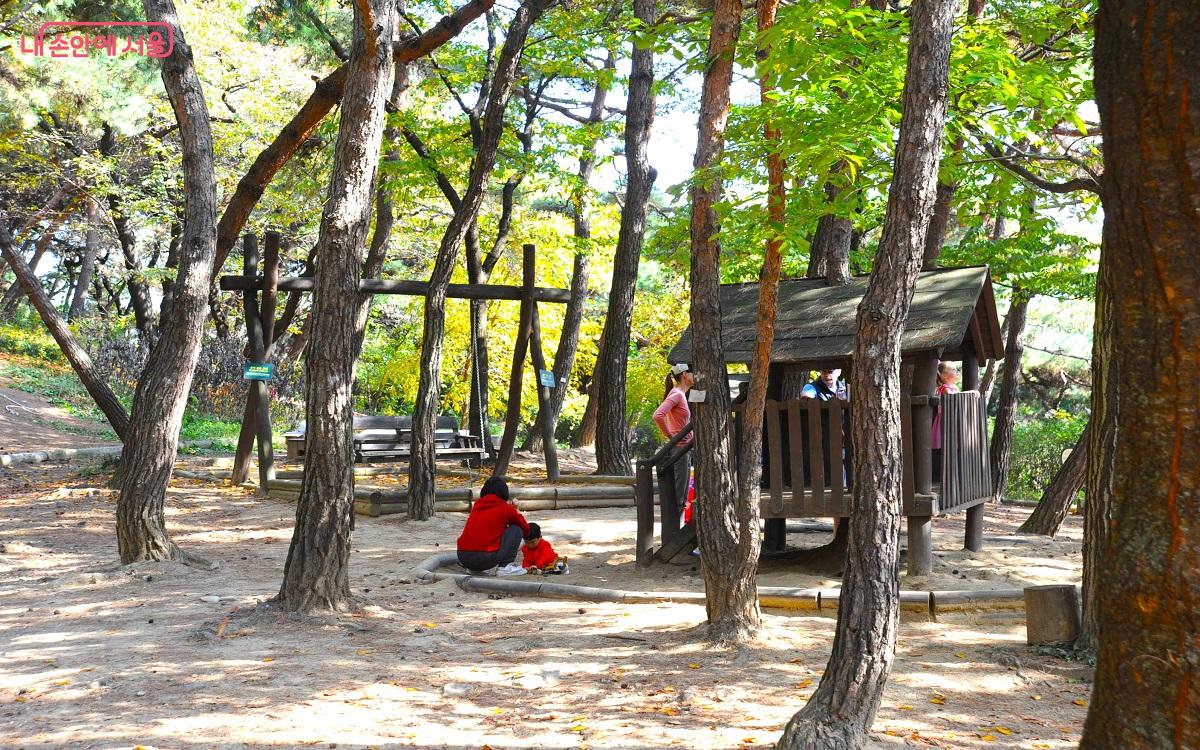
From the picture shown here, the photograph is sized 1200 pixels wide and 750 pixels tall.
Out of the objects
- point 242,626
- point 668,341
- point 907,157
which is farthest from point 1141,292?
point 668,341

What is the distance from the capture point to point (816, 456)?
29.4 ft

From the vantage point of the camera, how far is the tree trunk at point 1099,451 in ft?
21.1

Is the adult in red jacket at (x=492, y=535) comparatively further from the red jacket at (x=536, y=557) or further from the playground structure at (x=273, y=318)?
the playground structure at (x=273, y=318)

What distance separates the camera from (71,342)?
13.9 metres

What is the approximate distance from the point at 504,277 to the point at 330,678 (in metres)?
19.5

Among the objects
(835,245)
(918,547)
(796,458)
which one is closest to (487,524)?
(796,458)

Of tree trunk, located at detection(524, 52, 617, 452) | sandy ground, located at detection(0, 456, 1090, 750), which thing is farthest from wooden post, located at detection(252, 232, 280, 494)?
sandy ground, located at detection(0, 456, 1090, 750)

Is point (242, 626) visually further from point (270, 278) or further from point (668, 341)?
point (668, 341)

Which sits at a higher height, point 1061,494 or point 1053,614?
Result: point 1061,494

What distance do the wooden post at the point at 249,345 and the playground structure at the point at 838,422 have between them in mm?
7200

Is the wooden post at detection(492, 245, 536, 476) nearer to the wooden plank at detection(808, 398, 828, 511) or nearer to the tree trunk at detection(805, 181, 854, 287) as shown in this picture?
the tree trunk at detection(805, 181, 854, 287)

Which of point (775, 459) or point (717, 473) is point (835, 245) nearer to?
point (775, 459)

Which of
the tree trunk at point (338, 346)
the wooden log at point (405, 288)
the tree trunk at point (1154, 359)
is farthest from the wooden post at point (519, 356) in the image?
the tree trunk at point (1154, 359)

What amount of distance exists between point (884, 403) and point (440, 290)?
8.97 metres
